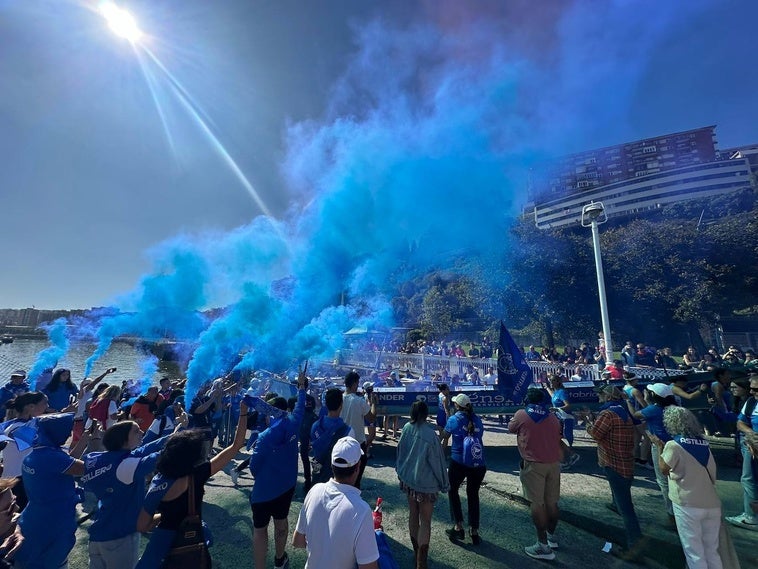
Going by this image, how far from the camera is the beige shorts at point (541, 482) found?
Answer: 4.34 m

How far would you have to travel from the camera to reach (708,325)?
26984mm

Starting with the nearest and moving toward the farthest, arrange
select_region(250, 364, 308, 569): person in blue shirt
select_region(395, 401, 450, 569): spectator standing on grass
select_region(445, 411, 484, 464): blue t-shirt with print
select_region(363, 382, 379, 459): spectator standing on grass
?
select_region(250, 364, 308, 569): person in blue shirt, select_region(395, 401, 450, 569): spectator standing on grass, select_region(445, 411, 484, 464): blue t-shirt with print, select_region(363, 382, 379, 459): spectator standing on grass

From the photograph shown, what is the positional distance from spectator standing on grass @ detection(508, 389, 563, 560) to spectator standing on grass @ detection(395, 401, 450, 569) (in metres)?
1.25

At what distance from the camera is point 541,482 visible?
14.3ft

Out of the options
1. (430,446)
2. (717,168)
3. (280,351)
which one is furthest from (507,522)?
(717,168)

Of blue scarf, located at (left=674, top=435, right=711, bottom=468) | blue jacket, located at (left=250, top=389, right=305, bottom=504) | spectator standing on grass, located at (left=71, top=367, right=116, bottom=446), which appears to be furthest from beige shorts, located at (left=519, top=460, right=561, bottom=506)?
spectator standing on grass, located at (left=71, top=367, right=116, bottom=446)

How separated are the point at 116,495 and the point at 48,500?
2.04 feet

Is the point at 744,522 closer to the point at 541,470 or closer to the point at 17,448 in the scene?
the point at 541,470

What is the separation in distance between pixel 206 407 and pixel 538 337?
33.3 meters

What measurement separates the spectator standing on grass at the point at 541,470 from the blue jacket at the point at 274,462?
290 cm

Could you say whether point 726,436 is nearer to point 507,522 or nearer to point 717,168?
point 507,522

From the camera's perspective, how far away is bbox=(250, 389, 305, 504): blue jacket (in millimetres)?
3707

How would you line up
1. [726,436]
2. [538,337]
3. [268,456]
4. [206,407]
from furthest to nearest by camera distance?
[538,337] < [726,436] < [206,407] < [268,456]

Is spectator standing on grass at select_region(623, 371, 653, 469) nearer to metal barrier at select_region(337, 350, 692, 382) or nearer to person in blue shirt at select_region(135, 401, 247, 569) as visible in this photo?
metal barrier at select_region(337, 350, 692, 382)
